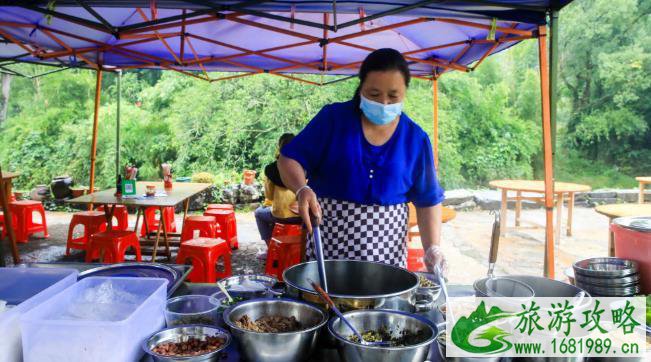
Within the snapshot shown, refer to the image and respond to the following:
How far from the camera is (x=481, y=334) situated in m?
1.20

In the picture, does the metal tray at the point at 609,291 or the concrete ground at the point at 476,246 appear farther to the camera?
the concrete ground at the point at 476,246

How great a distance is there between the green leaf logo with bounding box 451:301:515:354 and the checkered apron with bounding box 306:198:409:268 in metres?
0.69

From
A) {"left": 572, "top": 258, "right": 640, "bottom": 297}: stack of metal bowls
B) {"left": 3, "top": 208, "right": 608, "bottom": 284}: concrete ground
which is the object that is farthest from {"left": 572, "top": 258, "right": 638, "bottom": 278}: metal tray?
{"left": 3, "top": 208, "right": 608, "bottom": 284}: concrete ground

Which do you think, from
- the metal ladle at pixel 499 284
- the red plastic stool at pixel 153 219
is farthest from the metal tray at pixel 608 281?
the red plastic stool at pixel 153 219

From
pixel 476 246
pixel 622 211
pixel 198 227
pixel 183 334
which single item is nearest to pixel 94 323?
pixel 183 334

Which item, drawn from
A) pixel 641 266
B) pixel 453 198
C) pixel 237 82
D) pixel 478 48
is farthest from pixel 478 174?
pixel 641 266

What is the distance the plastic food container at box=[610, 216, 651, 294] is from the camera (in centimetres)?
200

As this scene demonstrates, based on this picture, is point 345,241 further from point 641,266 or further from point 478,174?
point 478,174

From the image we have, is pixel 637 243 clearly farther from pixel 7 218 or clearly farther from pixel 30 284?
pixel 7 218

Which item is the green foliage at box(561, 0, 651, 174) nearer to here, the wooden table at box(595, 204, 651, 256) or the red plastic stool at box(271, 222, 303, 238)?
the wooden table at box(595, 204, 651, 256)

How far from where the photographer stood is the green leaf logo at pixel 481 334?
1.18m

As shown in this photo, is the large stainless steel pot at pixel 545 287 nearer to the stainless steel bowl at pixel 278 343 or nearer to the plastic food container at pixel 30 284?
the stainless steel bowl at pixel 278 343

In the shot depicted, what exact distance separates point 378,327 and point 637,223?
1.58 m

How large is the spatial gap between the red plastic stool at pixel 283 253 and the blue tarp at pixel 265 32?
1.79 metres
